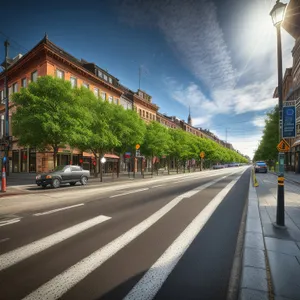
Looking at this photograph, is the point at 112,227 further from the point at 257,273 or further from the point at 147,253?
the point at 257,273

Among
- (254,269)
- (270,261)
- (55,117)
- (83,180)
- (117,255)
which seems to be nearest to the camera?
(254,269)

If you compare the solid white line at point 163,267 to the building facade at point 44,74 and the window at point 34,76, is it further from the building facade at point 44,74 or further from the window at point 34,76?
the window at point 34,76

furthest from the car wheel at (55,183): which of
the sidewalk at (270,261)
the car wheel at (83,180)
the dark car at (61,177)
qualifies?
the sidewalk at (270,261)

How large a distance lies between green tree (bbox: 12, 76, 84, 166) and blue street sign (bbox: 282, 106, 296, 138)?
46.8ft

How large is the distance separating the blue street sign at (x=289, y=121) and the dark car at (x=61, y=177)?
1417 centimetres

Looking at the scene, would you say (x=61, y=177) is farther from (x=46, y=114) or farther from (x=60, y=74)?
(x=60, y=74)

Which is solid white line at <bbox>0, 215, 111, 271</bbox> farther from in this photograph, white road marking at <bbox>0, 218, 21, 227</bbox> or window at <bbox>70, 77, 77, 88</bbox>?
window at <bbox>70, 77, 77, 88</bbox>

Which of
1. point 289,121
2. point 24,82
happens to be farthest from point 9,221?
point 24,82

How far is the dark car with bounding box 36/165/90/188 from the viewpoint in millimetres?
13953

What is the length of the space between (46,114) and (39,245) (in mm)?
12928

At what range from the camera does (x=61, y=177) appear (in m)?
14.7

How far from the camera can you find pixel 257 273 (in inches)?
116

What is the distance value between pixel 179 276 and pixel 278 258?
186cm

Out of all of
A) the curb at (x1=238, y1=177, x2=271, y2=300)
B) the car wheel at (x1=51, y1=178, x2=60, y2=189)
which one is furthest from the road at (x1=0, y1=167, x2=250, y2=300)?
the car wheel at (x1=51, y1=178, x2=60, y2=189)
